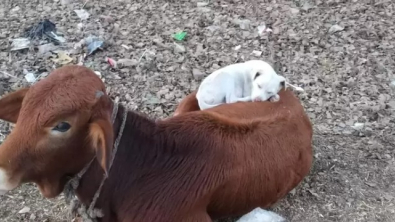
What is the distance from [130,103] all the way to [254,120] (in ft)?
5.77

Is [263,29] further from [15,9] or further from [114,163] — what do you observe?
[114,163]

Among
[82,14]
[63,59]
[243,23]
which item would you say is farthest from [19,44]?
[243,23]

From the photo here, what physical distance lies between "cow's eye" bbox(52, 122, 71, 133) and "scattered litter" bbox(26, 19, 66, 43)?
11.0 feet

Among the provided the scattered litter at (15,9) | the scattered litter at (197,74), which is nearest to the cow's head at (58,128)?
the scattered litter at (197,74)

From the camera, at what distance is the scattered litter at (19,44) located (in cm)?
615

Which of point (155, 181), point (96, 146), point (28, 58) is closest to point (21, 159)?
point (96, 146)

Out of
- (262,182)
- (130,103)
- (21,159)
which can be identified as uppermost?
(21,159)

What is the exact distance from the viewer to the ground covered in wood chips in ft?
15.8

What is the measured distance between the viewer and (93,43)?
6246mm

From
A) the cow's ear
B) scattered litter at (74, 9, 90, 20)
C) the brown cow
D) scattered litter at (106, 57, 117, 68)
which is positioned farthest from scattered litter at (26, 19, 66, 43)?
the cow's ear

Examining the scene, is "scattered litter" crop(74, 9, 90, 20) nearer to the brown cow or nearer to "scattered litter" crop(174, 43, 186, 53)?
"scattered litter" crop(174, 43, 186, 53)

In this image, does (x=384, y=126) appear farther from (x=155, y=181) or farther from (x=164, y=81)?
(x=155, y=181)

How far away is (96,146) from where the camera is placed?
3.08 meters

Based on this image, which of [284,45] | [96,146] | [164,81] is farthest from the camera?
[284,45]
